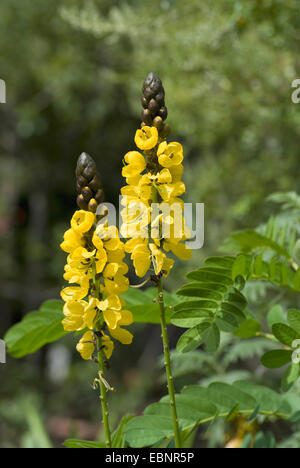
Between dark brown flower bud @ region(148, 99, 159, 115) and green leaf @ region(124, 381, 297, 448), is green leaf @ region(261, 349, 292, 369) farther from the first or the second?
dark brown flower bud @ region(148, 99, 159, 115)

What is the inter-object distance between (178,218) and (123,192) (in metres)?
0.10

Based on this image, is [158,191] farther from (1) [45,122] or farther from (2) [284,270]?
(1) [45,122]

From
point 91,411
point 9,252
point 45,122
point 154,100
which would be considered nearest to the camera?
point 154,100

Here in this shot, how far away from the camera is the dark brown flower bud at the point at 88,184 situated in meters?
0.82

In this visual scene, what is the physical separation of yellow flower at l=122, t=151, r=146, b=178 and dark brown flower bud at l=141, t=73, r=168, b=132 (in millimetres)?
53

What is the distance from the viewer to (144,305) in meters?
1.08

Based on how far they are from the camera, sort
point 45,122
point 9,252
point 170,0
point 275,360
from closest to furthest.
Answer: point 275,360 < point 170,0 < point 45,122 < point 9,252

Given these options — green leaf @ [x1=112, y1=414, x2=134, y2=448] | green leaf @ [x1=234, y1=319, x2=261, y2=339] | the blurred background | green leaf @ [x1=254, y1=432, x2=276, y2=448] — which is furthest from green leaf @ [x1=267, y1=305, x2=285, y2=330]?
the blurred background

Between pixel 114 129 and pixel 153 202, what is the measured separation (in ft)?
15.0

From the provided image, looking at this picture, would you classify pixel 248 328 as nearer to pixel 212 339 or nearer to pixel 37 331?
pixel 212 339

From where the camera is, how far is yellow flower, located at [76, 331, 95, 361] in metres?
0.85

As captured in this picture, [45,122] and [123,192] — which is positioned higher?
[45,122]

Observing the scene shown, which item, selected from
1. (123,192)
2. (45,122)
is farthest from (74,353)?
(123,192)
